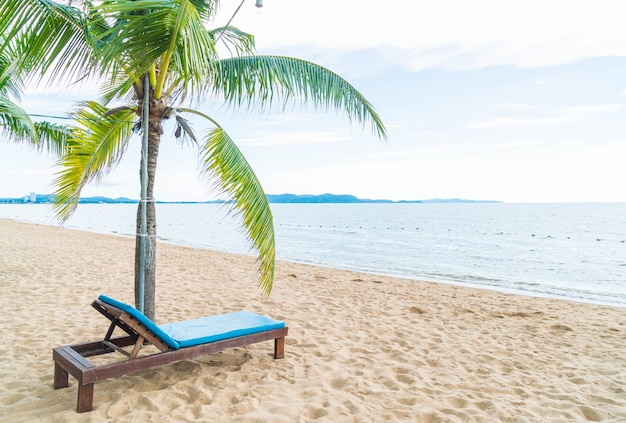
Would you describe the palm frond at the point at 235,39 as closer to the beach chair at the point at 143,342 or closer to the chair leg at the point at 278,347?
the beach chair at the point at 143,342

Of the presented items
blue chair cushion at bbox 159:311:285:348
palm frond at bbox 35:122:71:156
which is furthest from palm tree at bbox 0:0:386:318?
palm frond at bbox 35:122:71:156

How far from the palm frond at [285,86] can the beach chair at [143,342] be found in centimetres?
229

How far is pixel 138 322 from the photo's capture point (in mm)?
2926

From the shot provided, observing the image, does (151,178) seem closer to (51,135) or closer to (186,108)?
(186,108)

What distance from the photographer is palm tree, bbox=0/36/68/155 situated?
23.5ft

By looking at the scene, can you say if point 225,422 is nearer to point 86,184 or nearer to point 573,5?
point 86,184

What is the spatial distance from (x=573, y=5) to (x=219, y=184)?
425 inches

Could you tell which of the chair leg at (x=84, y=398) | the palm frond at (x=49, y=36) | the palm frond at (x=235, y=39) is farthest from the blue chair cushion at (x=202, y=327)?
the palm frond at (x=235, y=39)

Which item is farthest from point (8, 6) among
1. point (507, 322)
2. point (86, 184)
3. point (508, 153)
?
point (508, 153)

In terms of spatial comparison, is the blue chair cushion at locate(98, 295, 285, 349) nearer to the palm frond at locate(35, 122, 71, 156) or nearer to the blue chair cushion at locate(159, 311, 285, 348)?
the blue chair cushion at locate(159, 311, 285, 348)

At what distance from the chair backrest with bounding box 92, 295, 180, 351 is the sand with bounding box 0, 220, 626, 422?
0.41 meters

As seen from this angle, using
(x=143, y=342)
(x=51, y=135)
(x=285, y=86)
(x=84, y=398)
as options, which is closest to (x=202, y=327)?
(x=143, y=342)

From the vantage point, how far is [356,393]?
3256 mm

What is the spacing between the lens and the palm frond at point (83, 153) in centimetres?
402
